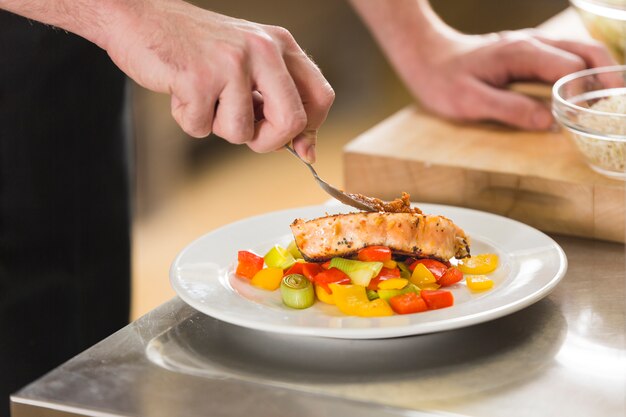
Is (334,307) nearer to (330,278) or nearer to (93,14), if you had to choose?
(330,278)

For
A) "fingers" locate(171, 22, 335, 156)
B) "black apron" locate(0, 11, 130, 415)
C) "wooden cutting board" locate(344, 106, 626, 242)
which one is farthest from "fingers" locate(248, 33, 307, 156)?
"black apron" locate(0, 11, 130, 415)

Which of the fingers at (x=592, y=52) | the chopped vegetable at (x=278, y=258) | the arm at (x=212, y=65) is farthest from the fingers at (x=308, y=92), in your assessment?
the fingers at (x=592, y=52)

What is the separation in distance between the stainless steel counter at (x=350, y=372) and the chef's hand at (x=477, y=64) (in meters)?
0.63

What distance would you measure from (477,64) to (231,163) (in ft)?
7.69

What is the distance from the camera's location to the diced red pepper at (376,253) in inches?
42.8

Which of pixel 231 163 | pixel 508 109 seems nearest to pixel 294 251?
pixel 508 109

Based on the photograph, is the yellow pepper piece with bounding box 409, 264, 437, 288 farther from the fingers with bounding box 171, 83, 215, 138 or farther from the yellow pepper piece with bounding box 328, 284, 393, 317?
the fingers with bounding box 171, 83, 215, 138

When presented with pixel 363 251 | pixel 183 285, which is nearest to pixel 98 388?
pixel 183 285

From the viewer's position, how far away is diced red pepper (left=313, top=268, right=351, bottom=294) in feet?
3.48

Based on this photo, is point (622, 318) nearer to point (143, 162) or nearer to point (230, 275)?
point (230, 275)

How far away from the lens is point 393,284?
1.05 metres

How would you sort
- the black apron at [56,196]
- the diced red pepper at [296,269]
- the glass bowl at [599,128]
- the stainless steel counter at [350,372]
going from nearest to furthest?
the stainless steel counter at [350,372]
the diced red pepper at [296,269]
the glass bowl at [599,128]
the black apron at [56,196]

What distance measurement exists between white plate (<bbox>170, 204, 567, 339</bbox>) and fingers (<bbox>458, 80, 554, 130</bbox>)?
39cm

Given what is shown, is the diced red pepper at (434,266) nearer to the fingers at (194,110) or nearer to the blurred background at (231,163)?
the fingers at (194,110)
